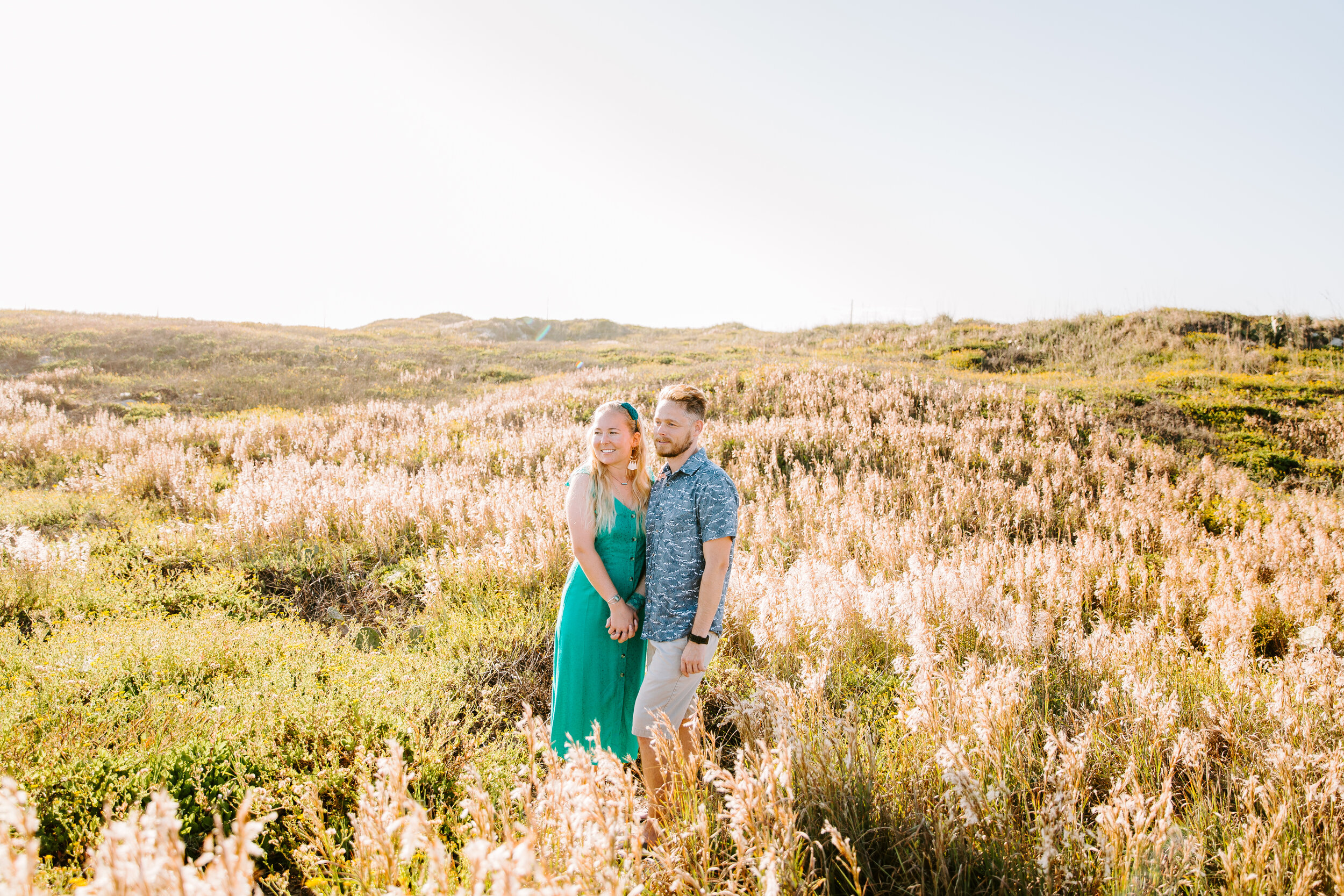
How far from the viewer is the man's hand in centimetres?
295

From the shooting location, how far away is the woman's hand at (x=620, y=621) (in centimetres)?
315

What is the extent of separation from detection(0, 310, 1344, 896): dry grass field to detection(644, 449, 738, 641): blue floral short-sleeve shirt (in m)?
0.55

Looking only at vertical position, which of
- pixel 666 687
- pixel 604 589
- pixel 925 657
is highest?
pixel 604 589

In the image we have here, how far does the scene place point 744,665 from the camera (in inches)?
174

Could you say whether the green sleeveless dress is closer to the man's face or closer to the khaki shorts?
the khaki shorts

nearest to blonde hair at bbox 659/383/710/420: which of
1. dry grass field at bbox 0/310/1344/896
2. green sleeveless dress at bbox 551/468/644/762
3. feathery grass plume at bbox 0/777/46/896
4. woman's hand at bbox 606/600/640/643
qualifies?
green sleeveless dress at bbox 551/468/644/762

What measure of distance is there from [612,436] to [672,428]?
336 millimetres

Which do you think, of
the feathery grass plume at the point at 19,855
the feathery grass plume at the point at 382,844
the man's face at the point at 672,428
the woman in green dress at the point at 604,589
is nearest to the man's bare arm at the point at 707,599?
the woman in green dress at the point at 604,589

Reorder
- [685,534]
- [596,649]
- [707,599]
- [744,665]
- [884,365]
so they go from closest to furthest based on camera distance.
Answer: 1. [707,599]
2. [685,534]
3. [596,649]
4. [744,665]
5. [884,365]

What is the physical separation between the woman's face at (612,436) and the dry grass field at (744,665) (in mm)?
1273

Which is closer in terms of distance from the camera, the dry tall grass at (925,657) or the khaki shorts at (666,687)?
the dry tall grass at (925,657)

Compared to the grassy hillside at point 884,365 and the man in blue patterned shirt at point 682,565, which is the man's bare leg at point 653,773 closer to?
the man in blue patterned shirt at point 682,565

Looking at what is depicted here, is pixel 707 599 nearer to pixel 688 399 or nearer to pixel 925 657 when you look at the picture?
pixel 688 399

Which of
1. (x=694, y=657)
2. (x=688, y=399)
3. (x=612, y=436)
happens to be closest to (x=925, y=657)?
(x=694, y=657)
